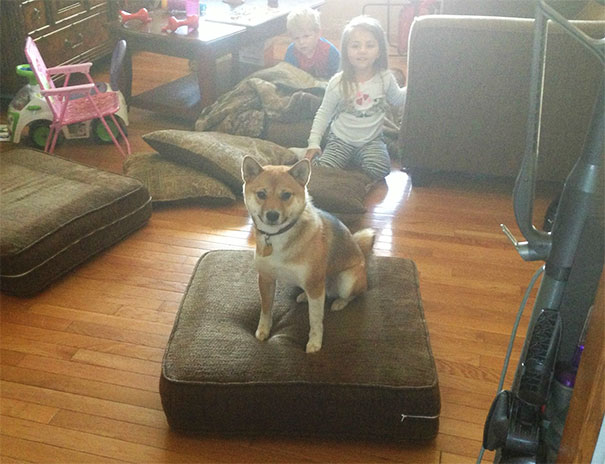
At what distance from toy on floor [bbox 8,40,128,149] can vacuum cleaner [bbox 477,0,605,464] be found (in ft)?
9.73

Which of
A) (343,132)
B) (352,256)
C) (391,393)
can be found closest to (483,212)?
(343,132)

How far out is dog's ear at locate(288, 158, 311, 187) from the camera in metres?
1.80

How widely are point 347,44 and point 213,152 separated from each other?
90 cm

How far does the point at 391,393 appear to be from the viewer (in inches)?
67.5

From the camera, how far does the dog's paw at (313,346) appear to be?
1.85 metres

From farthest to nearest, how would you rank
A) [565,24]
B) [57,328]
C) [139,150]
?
[139,150], [57,328], [565,24]

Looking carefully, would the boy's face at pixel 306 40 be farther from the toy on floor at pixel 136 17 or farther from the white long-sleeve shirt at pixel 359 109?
the toy on floor at pixel 136 17

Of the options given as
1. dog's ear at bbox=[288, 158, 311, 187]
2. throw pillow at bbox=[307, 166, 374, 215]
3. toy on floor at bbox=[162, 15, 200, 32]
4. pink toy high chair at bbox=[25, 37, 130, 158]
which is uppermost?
toy on floor at bbox=[162, 15, 200, 32]

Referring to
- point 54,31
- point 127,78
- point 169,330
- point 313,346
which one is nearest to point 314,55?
point 127,78

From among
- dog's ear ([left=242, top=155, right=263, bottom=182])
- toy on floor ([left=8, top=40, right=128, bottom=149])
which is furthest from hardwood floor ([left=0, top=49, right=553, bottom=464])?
toy on floor ([left=8, top=40, right=128, bottom=149])

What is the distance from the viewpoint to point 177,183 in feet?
10.1

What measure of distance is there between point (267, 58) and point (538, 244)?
3936mm

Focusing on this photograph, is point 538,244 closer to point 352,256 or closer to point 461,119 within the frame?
point 352,256

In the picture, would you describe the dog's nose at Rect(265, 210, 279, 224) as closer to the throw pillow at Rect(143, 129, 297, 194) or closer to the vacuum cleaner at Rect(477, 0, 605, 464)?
the vacuum cleaner at Rect(477, 0, 605, 464)
